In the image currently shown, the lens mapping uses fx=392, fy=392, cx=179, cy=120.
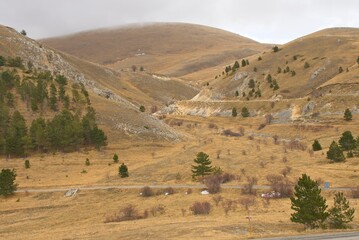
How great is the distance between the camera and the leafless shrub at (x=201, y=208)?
35084 millimetres

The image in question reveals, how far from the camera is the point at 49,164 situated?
6047 cm

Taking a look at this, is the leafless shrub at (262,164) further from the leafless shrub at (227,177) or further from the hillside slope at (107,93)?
the hillside slope at (107,93)

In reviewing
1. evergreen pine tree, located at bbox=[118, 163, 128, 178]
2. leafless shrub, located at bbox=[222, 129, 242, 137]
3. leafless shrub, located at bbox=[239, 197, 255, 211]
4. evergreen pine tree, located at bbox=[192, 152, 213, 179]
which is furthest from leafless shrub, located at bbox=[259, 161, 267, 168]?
leafless shrub, located at bbox=[222, 129, 242, 137]

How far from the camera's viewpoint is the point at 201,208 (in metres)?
35.3

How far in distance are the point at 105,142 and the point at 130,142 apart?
16.0 feet

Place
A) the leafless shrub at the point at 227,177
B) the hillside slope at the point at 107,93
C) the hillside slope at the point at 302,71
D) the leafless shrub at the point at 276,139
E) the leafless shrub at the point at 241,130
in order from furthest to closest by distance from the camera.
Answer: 1. the hillside slope at the point at 302,71
2. the leafless shrub at the point at 241,130
3. the hillside slope at the point at 107,93
4. the leafless shrub at the point at 276,139
5. the leafless shrub at the point at 227,177

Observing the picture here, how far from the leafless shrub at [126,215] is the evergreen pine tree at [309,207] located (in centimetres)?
1496

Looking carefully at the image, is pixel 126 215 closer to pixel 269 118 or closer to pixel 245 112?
pixel 269 118

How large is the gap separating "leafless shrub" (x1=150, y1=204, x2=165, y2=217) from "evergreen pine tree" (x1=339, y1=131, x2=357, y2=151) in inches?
1229

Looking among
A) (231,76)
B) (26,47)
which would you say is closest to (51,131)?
(26,47)

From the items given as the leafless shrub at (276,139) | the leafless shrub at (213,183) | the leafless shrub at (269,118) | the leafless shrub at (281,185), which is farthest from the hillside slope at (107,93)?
the leafless shrub at (281,185)

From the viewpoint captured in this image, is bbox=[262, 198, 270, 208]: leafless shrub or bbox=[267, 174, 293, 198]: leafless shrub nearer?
bbox=[262, 198, 270, 208]: leafless shrub

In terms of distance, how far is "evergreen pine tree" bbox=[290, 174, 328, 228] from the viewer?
87.5ft

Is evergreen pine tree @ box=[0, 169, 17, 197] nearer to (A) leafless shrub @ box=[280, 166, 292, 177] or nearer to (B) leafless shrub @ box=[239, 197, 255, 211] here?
(B) leafless shrub @ box=[239, 197, 255, 211]
